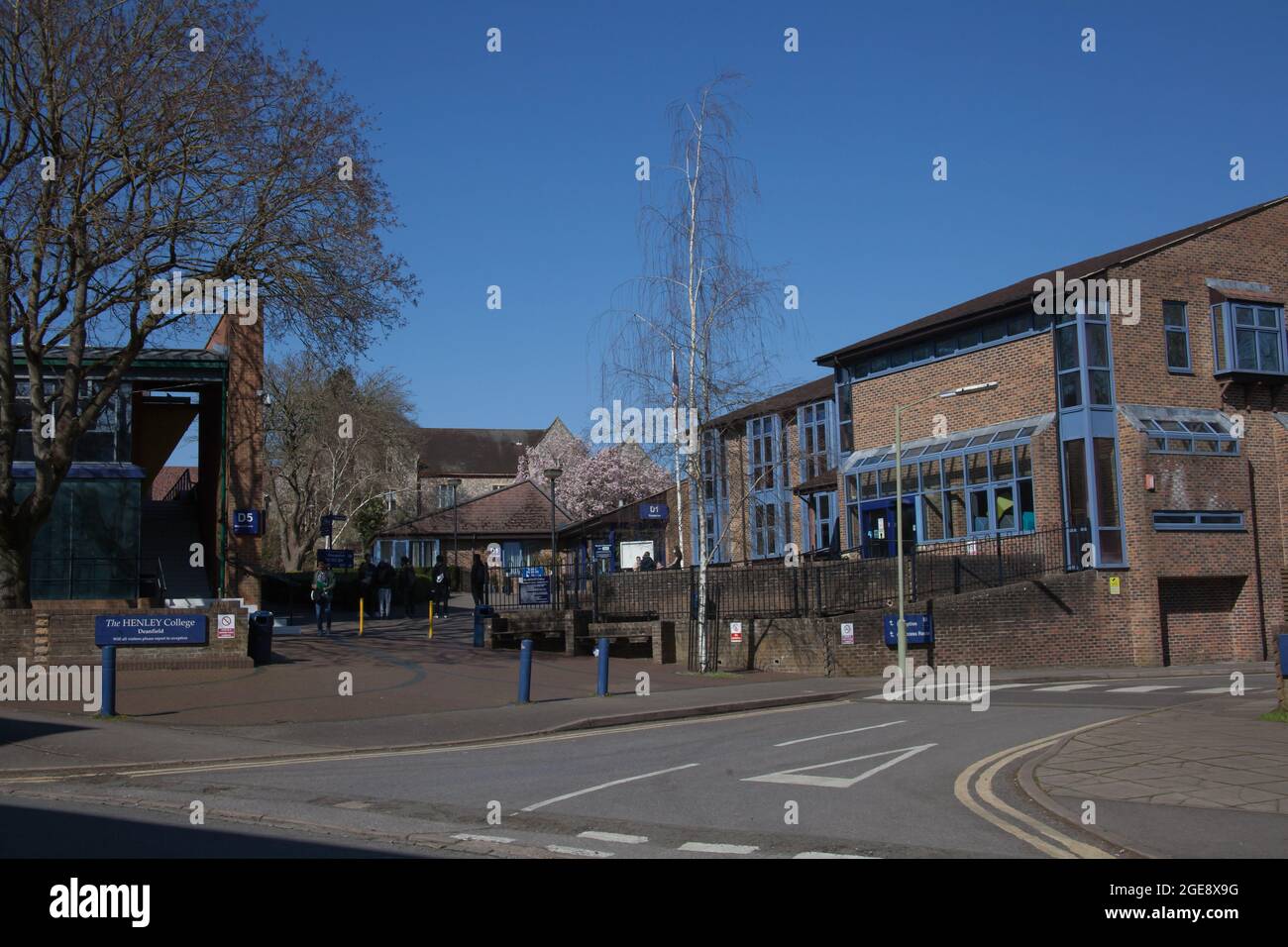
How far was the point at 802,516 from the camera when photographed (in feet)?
142

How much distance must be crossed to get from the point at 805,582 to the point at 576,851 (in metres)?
20.5

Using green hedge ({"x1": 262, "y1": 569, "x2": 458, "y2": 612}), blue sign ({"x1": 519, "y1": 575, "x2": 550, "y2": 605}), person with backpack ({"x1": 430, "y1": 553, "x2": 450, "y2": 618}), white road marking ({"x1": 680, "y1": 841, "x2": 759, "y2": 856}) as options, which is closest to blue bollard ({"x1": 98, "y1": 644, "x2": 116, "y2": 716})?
white road marking ({"x1": 680, "y1": 841, "x2": 759, "y2": 856})

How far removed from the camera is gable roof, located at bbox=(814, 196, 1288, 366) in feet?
104

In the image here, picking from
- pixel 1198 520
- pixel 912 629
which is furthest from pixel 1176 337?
pixel 912 629

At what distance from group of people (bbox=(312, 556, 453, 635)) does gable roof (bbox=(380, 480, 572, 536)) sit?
35.8 feet

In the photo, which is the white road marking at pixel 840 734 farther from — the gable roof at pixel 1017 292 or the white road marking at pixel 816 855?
the gable roof at pixel 1017 292

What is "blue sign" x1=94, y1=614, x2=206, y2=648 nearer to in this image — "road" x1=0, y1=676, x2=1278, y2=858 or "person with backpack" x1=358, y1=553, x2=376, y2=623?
"road" x1=0, y1=676, x2=1278, y2=858

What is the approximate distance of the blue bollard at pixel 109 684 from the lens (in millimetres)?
16422

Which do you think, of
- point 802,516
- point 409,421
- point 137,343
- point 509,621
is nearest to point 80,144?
point 137,343

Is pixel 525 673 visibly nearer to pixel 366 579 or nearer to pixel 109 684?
pixel 109 684

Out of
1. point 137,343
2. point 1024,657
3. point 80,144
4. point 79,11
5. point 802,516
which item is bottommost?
point 1024,657
